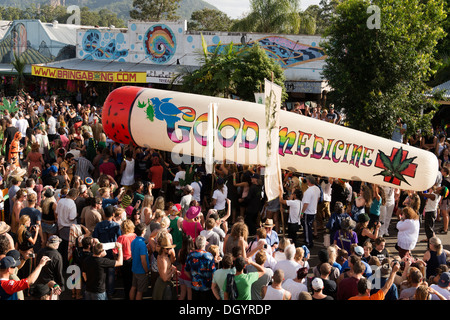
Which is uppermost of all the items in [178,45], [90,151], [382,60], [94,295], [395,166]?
[178,45]

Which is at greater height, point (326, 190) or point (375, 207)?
point (326, 190)

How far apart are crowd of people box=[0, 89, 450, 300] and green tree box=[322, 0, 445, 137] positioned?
2.66 m

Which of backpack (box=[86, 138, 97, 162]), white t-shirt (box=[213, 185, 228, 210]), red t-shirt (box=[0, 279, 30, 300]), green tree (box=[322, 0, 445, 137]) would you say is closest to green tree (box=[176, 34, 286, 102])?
green tree (box=[322, 0, 445, 137])

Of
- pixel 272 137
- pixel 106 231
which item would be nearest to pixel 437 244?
pixel 272 137

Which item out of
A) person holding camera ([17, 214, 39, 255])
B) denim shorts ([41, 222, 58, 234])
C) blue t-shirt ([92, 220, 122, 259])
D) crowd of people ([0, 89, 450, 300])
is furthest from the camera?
denim shorts ([41, 222, 58, 234])

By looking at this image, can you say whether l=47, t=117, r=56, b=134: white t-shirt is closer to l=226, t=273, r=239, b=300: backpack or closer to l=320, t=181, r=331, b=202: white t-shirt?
l=320, t=181, r=331, b=202: white t-shirt

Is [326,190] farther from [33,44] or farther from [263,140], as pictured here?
[33,44]

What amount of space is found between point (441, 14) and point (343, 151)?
607 cm

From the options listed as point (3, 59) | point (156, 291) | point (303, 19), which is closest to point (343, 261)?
point (156, 291)

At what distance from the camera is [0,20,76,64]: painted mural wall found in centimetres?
3079

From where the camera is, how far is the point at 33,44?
31516 millimetres

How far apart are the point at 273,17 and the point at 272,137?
22.9m

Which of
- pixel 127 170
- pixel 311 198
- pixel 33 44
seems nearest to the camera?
pixel 311 198

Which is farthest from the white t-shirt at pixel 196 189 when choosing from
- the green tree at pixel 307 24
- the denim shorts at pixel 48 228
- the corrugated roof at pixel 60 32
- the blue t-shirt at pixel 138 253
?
the corrugated roof at pixel 60 32
